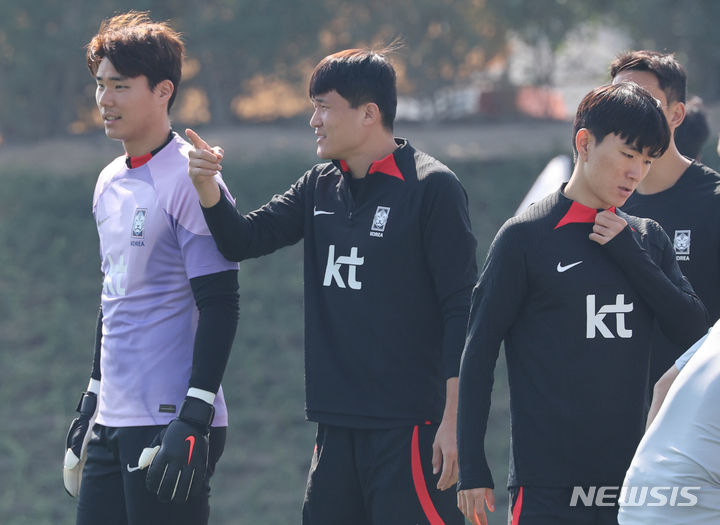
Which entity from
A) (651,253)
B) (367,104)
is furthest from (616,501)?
(367,104)

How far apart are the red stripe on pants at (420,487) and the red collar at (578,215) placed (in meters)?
0.89

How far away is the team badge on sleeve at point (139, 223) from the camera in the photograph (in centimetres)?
362

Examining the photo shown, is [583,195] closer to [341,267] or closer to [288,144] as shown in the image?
[341,267]

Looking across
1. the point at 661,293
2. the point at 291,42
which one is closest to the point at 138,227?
the point at 661,293

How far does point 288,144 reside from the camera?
1570 cm

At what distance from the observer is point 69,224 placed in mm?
13961

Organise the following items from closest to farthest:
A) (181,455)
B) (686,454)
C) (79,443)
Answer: (686,454) < (181,455) < (79,443)

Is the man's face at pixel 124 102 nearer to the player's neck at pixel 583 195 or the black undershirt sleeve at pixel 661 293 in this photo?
the player's neck at pixel 583 195

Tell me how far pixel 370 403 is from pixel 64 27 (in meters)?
12.9

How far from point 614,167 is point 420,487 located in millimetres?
1168

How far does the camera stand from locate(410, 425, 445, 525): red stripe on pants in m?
3.52

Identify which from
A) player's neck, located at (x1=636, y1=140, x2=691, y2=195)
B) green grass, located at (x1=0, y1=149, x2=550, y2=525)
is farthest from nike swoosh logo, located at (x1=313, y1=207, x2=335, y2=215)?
green grass, located at (x1=0, y1=149, x2=550, y2=525)

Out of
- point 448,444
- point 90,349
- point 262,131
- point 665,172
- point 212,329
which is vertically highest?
point 262,131

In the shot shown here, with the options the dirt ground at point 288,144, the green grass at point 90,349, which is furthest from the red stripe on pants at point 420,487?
the dirt ground at point 288,144
